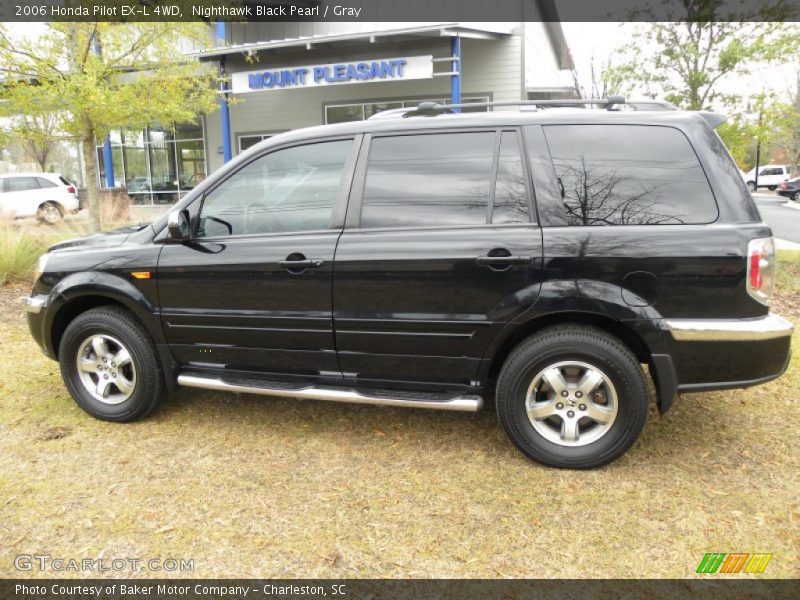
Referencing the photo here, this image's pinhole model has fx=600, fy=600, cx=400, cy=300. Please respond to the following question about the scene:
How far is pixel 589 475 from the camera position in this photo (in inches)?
125

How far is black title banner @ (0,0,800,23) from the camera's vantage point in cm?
801

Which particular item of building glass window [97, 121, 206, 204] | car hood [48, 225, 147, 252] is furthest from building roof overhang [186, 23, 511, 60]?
car hood [48, 225, 147, 252]

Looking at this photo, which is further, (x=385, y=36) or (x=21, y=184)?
(x=21, y=184)

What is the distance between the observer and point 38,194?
17.1 m

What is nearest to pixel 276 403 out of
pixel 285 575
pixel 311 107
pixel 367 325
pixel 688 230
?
pixel 367 325

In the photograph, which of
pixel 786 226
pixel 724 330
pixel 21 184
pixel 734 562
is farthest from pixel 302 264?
pixel 786 226

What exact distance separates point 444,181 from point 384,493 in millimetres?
1688

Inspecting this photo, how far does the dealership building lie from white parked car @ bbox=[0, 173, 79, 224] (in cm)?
173

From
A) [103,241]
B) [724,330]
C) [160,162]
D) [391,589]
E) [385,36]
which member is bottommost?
[391,589]

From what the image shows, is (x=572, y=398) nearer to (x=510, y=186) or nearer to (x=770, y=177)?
(x=510, y=186)

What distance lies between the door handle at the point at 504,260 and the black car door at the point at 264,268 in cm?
85

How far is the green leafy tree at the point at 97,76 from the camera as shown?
26.7 feet

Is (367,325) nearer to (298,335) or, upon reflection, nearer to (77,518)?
(298,335)

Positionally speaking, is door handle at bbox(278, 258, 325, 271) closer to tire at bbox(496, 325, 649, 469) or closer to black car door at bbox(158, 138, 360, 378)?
black car door at bbox(158, 138, 360, 378)
